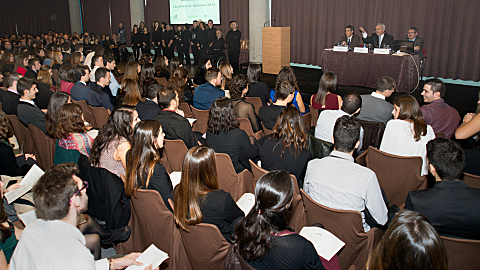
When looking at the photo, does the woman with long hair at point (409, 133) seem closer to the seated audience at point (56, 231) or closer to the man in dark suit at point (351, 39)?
the seated audience at point (56, 231)

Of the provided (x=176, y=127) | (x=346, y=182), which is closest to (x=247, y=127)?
(x=176, y=127)

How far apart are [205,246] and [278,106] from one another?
219 centimetres

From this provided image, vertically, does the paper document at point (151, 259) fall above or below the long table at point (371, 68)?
below

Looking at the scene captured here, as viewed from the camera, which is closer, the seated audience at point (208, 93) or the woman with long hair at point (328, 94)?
the woman with long hair at point (328, 94)

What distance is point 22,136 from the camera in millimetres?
4047

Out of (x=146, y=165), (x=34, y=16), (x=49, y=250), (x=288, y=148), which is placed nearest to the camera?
(x=49, y=250)

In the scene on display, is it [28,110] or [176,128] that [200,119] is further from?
[28,110]

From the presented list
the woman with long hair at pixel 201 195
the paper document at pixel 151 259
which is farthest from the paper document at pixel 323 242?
the paper document at pixel 151 259

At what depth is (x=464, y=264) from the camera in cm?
177

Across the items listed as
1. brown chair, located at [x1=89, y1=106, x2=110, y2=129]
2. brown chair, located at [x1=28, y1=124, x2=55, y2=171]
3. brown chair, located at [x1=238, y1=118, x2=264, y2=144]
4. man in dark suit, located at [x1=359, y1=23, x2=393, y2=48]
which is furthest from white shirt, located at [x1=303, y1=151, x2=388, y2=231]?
man in dark suit, located at [x1=359, y1=23, x2=393, y2=48]

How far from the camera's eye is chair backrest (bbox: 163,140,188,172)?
10.8 ft

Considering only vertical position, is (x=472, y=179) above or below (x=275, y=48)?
Answer: below

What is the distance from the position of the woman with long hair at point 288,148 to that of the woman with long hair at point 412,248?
1.45 metres

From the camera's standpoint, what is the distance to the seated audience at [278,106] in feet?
12.6
